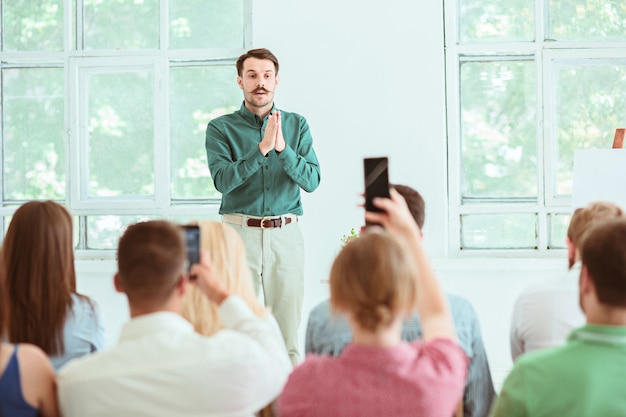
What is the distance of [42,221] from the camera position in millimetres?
2160

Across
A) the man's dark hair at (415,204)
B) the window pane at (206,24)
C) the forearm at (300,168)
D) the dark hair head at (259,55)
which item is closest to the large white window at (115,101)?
the window pane at (206,24)

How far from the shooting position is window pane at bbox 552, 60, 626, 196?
16.1ft

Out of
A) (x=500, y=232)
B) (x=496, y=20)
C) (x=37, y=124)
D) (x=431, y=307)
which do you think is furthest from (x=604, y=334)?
(x=37, y=124)

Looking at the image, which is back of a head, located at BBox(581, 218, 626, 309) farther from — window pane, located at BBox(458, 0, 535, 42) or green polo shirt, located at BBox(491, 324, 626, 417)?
window pane, located at BBox(458, 0, 535, 42)

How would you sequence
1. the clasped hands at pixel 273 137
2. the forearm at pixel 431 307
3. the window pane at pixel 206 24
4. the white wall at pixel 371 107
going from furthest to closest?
the window pane at pixel 206 24, the white wall at pixel 371 107, the clasped hands at pixel 273 137, the forearm at pixel 431 307

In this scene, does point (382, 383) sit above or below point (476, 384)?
above

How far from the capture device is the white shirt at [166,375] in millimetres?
1629

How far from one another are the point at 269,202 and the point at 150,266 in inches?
98.5

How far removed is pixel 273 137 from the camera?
13.0 ft

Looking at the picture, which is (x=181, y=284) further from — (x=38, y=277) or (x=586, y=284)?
(x=586, y=284)

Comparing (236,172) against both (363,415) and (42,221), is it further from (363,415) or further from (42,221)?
(363,415)

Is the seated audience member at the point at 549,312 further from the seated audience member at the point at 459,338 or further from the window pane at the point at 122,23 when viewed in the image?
the window pane at the point at 122,23

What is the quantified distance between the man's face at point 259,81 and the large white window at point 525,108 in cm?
115

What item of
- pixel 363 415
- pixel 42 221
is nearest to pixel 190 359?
pixel 363 415
